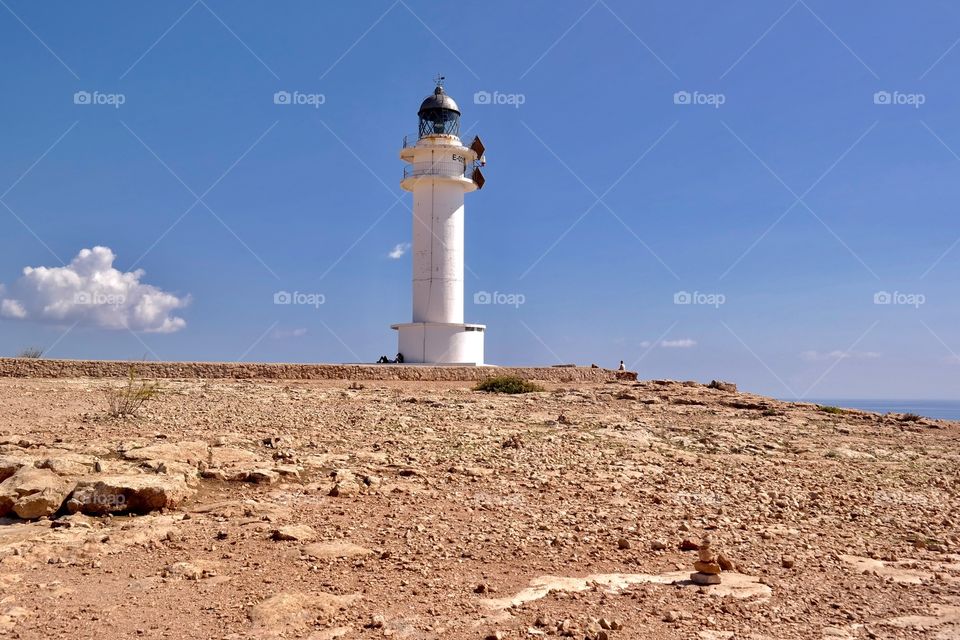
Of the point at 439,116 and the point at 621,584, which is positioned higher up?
the point at 439,116

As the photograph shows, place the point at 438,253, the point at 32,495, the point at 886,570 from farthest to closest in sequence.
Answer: the point at 438,253
the point at 32,495
the point at 886,570

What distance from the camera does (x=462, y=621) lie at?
462 centimetres

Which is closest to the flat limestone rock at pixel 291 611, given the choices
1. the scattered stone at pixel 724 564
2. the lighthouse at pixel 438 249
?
the scattered stone at pixel 724 564

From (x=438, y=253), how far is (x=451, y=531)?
2388cm

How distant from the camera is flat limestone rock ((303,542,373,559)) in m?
5.82

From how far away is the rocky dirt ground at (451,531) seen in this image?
473cm

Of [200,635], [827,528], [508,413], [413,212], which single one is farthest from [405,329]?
[200,635]

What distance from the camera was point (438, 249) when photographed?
29953 mm

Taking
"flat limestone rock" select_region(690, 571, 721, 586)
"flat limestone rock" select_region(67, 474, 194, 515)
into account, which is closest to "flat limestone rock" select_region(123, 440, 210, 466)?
"flat limestone rock" select_region(67, 474, 194, 515)

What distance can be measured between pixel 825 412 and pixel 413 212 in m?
18.4

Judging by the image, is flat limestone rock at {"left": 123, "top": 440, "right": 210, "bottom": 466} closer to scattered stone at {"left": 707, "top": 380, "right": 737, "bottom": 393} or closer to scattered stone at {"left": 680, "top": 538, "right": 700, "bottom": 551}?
scattered stone at {"left": 680, "top": 538, "right": 700, "bottom": 551}

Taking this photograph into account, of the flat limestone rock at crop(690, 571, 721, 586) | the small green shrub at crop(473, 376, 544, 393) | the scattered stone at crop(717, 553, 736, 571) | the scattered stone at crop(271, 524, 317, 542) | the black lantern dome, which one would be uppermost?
the black lantern dome

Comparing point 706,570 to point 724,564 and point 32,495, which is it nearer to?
point 724,564

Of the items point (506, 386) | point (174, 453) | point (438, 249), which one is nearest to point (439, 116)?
point (438, 249)
